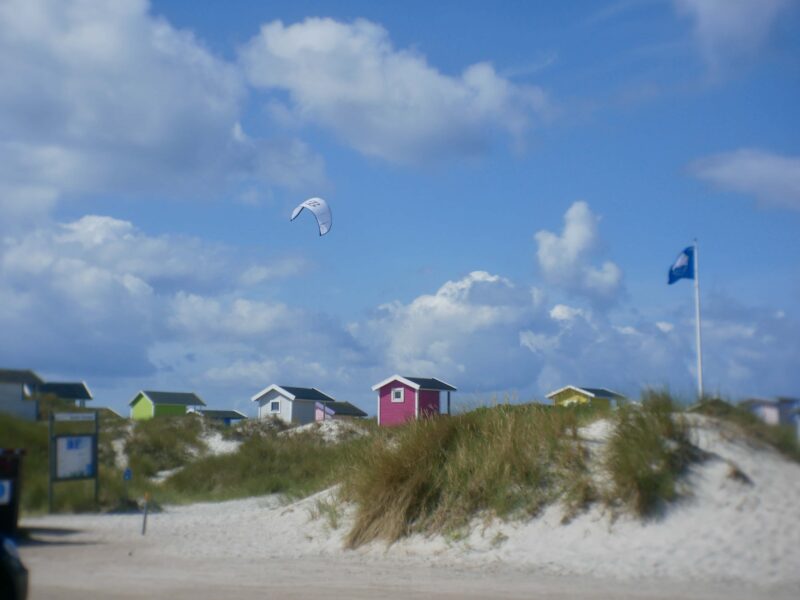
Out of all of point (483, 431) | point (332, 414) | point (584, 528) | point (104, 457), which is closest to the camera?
point (584, 528)

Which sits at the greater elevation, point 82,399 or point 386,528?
point 82,399

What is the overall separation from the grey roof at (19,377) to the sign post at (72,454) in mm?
785

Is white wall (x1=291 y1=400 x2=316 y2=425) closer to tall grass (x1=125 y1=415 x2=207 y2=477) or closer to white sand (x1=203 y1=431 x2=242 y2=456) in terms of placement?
white sand (x1=203 y1=431 x2=242 y2=456)

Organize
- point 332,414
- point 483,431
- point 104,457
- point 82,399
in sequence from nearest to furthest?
point 483,431, point 82,399, point 104,457, point 332,414

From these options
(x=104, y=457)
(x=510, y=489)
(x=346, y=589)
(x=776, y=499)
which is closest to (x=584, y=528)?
(x=510, y=489)

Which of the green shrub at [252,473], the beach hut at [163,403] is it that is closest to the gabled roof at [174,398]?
the beach hut at [163,403]

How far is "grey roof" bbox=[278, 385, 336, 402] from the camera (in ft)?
186

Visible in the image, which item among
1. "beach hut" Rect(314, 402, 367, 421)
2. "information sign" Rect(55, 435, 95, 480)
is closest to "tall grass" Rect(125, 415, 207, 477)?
"information sign" Rect(55, 435, 95, 480)

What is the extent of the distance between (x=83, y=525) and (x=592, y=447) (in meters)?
9.88

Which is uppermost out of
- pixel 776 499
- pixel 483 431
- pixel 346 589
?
pixel 483 431

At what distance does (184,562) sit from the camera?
13867 millimetres

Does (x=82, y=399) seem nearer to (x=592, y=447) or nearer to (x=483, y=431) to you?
(x=483, y=431)

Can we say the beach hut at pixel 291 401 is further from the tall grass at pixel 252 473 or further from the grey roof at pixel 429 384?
the tall grass at pixel 252 473

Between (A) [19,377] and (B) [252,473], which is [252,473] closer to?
(B) [252,473]
